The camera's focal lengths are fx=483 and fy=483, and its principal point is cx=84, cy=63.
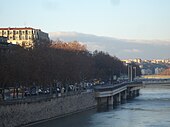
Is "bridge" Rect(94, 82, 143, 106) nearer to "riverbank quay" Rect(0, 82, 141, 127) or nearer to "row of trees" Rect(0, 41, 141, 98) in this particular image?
"riverbank quay" Rect(0, 82, 141, 127)

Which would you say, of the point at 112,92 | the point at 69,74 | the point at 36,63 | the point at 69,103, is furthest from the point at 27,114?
the point at 112,92

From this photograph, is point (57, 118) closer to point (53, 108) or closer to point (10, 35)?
point (53, 108)

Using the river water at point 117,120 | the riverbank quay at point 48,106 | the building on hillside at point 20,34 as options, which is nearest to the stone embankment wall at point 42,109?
the riverbank quay at point 48,106

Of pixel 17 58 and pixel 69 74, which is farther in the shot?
pixel 69 74

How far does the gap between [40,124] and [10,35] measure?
88.5 meters

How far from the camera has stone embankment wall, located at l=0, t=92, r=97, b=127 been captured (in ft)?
160

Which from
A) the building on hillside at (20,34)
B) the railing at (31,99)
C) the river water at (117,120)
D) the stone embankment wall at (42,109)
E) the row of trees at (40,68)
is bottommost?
the river water at (117,120)

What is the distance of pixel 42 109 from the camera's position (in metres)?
57.6

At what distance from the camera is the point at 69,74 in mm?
73750

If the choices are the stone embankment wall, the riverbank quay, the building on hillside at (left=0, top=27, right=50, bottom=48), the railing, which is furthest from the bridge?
the building on hillside at (left=0, top=27, right=50, bottom=48)

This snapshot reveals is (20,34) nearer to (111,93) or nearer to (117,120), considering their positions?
(111,93)

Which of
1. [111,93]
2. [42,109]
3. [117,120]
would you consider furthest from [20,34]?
[42,109]

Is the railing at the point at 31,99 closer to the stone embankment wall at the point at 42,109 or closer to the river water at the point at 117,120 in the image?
the stone embankment wall at the point at 42,109

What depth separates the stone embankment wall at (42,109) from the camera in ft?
160
